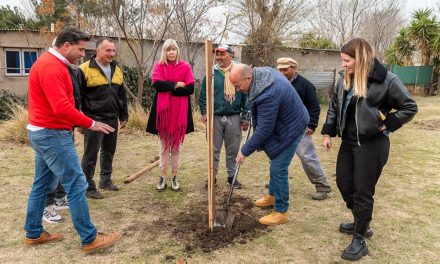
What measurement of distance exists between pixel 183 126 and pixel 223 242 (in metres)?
1.81

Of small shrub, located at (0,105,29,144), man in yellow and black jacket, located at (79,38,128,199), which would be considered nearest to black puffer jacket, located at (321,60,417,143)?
man in yellow and black jacket, located at (79,38,128,199)

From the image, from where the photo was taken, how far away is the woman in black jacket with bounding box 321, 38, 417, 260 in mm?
3168

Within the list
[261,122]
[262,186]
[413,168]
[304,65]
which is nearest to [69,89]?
[261,122]

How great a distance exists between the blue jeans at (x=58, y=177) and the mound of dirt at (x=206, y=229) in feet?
2.88

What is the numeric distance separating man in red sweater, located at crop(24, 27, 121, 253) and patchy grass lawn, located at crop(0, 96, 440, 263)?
1.26 feet

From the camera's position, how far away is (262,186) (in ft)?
18.1

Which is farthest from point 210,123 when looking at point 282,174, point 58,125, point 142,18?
point 142,18

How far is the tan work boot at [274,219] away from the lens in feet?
13.5

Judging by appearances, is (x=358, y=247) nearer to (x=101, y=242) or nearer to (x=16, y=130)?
(x=101, y=242)

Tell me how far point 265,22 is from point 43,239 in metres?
13.4

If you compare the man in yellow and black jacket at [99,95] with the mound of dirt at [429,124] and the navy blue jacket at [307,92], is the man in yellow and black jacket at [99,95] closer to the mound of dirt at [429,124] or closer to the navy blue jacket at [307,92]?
the navy blue jacket at [307,92]

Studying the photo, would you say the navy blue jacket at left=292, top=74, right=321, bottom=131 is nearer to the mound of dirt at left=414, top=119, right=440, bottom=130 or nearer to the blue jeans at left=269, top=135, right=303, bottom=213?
the blue jeans at left=269, top=135, right=303, bottom=213

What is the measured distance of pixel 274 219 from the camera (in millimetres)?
4129

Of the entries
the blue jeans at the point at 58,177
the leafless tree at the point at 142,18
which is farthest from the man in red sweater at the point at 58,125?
the leafless tree at the point at 142,18
